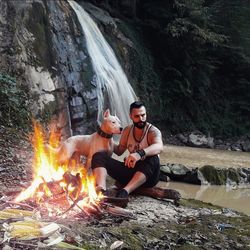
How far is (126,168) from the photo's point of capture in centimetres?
471

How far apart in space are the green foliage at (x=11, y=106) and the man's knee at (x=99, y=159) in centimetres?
344

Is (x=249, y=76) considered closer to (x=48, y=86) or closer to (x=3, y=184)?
(x=48, y=86)

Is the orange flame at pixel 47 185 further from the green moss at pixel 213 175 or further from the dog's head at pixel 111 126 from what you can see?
the green moss at pixel 213 175

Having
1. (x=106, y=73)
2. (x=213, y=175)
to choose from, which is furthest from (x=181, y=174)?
(x=106, y=73)

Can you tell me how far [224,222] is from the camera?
4250mm

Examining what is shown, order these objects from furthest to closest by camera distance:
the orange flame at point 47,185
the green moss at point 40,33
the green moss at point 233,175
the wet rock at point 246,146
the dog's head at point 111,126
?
the wet rock at point 246,146
the green moss at point 40,33
the green moss at point 233,175
the dog's head at point 111,126
the orange flame at point 47,185

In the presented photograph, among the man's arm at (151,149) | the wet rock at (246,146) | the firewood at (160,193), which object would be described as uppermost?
the man's arm at (151,149)

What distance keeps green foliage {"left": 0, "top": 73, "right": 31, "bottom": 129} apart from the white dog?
9.54ft

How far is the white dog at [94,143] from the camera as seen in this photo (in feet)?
15.6

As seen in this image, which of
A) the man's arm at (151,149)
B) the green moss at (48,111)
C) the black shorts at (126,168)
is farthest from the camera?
the green moss at (48,111)

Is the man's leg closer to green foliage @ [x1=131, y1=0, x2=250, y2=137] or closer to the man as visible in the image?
the man

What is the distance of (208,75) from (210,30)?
6.36 ft

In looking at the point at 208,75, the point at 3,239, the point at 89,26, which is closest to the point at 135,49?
the point at 89,26

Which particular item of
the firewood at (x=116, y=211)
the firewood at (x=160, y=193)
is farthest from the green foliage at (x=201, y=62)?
the firewood at (x=116, y=211)
